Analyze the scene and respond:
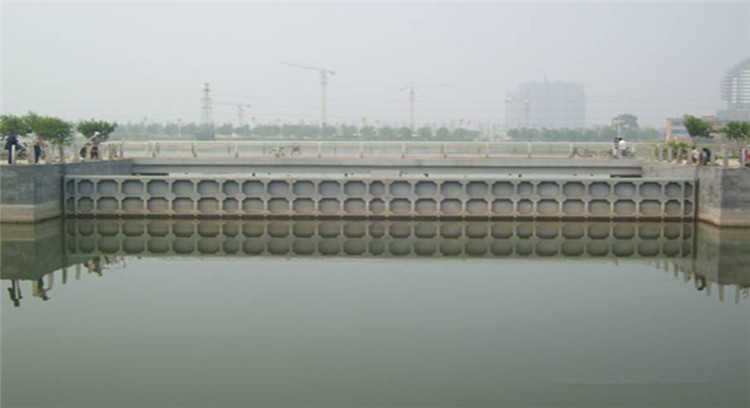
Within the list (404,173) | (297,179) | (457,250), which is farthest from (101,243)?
(404,173)

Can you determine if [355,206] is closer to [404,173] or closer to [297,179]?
[297,179]

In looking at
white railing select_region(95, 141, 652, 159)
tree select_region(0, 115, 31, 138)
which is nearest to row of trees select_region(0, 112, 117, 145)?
tree select_region(0, 115, 31, 138)

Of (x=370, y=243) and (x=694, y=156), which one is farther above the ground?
(x=694, y=156)

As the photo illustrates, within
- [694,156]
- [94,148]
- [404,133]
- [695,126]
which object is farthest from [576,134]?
[94,148]

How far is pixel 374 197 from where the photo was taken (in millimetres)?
31703

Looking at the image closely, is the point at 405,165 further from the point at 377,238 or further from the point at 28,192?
the point at 28,192

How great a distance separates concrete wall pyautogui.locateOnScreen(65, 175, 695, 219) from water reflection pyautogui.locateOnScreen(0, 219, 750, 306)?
670mm

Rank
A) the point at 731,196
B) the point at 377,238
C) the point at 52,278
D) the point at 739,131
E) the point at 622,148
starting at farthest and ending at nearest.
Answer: the point at 739,131 < the point at 622,148 < the point at 731,196 < the point at 377,238 < the point at 52,278

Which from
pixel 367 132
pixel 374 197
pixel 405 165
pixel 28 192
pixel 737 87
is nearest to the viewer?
pixel 28 192

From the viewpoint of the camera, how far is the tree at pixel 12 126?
4791cm

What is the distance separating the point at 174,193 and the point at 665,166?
19.9m

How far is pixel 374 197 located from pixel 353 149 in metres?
5.87

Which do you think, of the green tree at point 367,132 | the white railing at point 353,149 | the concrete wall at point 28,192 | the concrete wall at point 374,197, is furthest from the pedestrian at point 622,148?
the green tree at point 367,132

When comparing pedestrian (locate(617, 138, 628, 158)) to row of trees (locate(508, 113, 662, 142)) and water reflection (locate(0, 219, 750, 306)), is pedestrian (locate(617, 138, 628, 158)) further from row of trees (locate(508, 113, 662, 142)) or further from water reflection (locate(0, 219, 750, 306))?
row of trees (locate(508, 113, 662, 142))
